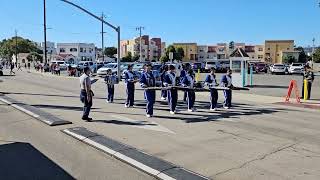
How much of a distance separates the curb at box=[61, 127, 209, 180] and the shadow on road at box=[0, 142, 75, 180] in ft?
3.97

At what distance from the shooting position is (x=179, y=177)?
725cm

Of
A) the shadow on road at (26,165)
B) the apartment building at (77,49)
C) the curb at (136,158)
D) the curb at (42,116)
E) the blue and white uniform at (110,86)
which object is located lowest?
the shadow on road at (26,165)

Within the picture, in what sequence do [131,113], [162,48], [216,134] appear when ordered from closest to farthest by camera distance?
[216,134] → [131,113] → [162,48]

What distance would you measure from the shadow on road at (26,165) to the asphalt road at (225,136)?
0.52m

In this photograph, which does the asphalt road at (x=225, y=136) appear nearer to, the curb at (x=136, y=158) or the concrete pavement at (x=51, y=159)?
the curb at (x=136, y=158)

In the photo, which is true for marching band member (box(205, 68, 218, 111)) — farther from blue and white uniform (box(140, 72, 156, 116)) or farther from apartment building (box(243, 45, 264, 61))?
apartment building (box(243, 45, 264, 61))

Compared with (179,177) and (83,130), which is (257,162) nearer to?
(179,177)

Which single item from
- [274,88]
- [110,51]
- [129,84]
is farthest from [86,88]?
[110,51]

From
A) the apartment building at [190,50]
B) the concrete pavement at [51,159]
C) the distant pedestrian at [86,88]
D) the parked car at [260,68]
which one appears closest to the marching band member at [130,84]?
the distant pedestrian at [86,88]

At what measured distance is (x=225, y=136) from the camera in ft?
36.0

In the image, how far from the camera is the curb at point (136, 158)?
24.2 feet

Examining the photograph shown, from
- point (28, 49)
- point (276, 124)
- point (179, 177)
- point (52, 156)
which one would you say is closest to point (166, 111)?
point (276, 124)

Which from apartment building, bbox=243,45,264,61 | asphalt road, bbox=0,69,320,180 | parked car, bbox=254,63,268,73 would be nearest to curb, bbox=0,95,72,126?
asphalt road, bbox=0,69,320,180

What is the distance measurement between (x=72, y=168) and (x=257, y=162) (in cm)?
331
